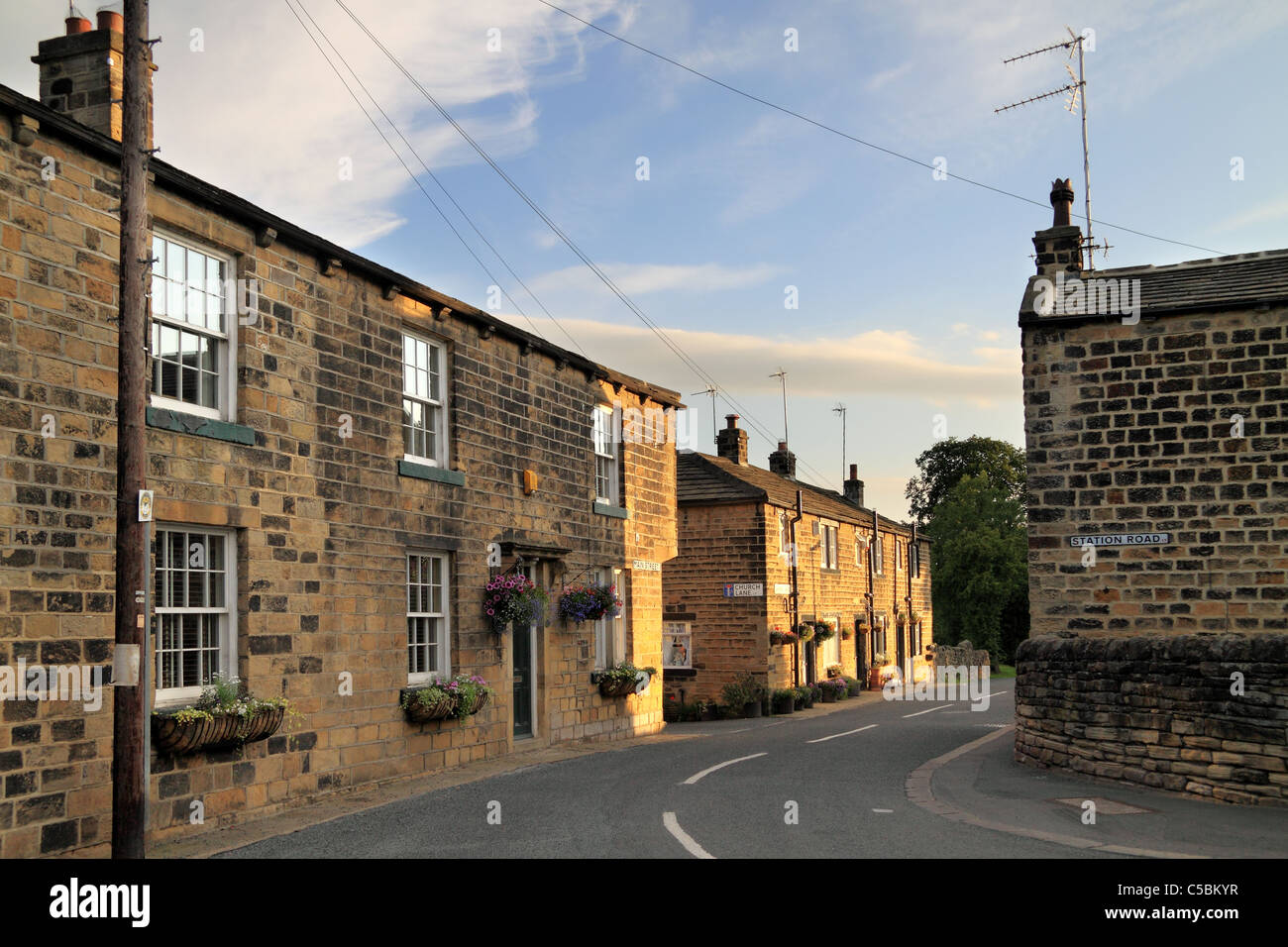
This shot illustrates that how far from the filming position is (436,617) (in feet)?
50.0

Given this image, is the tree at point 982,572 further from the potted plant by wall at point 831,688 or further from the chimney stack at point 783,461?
the potted plant by wall at point 831,688

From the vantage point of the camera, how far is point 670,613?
105 ft

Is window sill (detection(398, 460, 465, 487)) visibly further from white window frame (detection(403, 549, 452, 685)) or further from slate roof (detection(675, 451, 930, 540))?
slate roof (detection(675, 451, 930, 540))

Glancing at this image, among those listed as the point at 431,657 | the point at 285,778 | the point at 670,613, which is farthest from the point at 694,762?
the point at 670,613

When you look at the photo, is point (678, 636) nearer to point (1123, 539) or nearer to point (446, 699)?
point (446, 699)

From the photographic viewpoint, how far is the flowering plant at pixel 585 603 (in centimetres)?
1858

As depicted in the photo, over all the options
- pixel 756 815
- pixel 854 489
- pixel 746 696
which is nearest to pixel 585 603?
pixel 756 815

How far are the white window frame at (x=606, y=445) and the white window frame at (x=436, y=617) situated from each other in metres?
5.36

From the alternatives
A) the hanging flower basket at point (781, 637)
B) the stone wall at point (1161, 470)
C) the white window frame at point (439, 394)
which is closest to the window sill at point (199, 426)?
the white window frame at point (439, 394)

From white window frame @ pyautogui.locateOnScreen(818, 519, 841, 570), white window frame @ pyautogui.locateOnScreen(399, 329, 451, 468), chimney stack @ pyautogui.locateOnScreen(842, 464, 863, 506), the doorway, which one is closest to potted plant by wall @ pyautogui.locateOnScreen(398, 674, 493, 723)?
the doorway

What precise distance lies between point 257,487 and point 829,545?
90.9 ft

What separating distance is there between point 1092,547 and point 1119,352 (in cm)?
252

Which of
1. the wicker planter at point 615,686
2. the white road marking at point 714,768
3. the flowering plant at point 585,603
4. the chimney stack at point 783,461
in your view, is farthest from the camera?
the chimney stack at point 783,461

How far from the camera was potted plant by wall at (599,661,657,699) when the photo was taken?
790 inches
